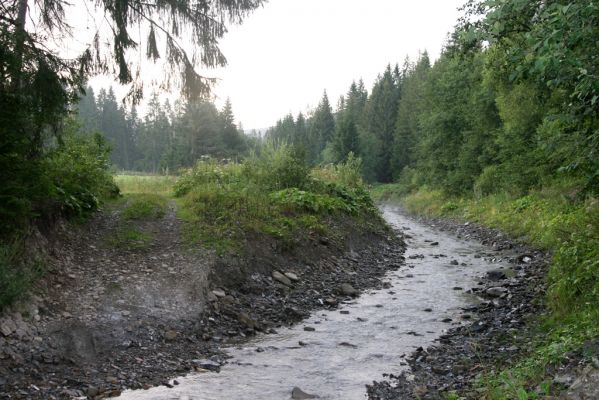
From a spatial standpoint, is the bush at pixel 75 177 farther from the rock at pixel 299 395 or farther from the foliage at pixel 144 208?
the rock at pixel 299 395

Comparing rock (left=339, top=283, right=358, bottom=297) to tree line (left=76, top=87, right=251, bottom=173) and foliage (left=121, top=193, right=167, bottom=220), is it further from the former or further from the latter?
tree line (left=76, top=87, right=251, bottom=173)

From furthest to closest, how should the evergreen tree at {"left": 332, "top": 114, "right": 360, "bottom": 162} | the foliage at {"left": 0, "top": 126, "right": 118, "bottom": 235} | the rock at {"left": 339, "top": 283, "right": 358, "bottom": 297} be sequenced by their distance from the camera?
the evergreen tree at {"left": 332, "top": 114, "right": 360, "bottom": 162} → the rock at {"left": 339, "top": 283, "right": 358, "bottom": 297} → the foliage at {"left": 0, "top": 126, "right": 118, "bottom": 235}

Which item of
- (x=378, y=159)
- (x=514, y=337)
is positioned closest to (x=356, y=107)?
(x=378, y=159)

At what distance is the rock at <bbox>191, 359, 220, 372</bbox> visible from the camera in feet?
21.2

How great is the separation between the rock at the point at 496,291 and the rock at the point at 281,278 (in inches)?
170

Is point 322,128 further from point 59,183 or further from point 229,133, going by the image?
point 59,183

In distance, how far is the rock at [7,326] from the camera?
5777 millimetres

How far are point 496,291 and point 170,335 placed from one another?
22.3 ft

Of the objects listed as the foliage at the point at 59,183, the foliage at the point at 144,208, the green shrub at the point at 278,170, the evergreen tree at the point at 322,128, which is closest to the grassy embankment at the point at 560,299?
the foliage at the point at 59,183

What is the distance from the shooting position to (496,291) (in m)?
9.98

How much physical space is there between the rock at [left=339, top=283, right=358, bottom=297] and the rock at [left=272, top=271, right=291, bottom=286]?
48.6 inches

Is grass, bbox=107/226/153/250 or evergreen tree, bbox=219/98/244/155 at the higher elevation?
evergreen tree, bbox=219/98/244/155

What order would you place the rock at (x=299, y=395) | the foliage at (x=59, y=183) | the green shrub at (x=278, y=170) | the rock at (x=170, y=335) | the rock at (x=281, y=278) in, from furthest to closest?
the green shrub at (x=278, y=170) < the rock at (x=281, y=278) < the rock at (x=170, y=335) < the foliage at (x=59, y=183) < the rock at (x=299, y=395)

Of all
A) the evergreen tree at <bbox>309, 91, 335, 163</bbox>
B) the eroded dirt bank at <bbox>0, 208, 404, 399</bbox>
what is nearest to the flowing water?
the eroded dirt bank at <bbox>0, 208, 404, 399</bbox>
